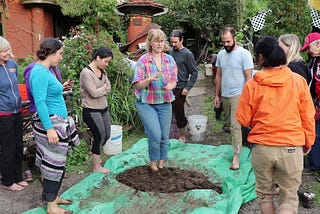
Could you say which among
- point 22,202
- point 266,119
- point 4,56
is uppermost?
point 4,56

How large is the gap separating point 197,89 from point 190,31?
15.6 feet

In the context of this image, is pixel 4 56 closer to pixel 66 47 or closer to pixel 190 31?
pixel 66 47

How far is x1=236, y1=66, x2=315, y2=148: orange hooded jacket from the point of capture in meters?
2.76

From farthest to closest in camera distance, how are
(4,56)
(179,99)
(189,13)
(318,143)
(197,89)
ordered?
(189,13) < (197,89) < (179,99) < (318,143) < (4,56)

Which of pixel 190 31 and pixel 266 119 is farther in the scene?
pixel 190 31

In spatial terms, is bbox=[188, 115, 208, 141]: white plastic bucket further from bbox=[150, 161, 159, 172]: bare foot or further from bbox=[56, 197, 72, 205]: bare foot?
bbox=[56, 197, 72, 205]: bare foot

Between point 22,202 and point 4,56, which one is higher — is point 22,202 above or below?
below

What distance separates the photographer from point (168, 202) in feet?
12.1

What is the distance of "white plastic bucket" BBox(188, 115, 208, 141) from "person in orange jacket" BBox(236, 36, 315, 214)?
301cm

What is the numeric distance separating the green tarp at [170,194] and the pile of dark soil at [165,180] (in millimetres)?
87

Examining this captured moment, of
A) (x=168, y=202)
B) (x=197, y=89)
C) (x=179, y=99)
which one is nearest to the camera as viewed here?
(x=168, y=202)

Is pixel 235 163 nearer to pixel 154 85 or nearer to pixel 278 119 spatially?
pixel 154 85

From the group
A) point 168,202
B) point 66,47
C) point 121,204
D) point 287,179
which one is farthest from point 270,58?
point 66,47

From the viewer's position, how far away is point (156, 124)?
4.14 meters
